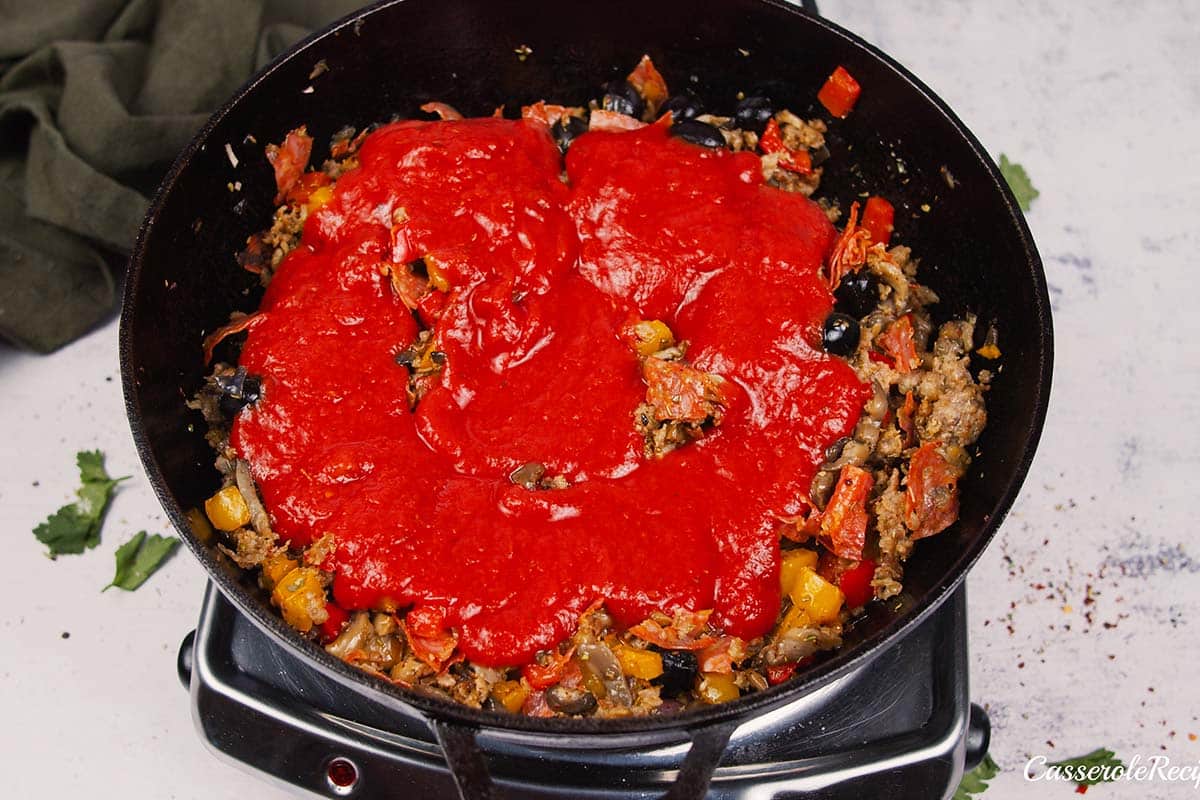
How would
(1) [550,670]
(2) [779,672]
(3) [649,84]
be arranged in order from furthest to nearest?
(3) [649,84], (2) [779,672], (1) [550,670]

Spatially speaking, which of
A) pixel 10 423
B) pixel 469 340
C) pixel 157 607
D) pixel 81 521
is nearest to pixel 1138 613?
pixel 469 340

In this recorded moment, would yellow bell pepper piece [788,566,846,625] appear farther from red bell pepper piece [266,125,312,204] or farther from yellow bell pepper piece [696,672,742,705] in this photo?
red bell pepper piece [266,125,312,204]

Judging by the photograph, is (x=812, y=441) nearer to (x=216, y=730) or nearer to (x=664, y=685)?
(x=664, y=685)

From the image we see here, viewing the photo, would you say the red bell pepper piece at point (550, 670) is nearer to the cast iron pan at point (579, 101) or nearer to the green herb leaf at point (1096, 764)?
the cast iron pan at point (579, 101)

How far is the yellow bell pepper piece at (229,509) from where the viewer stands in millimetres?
2939

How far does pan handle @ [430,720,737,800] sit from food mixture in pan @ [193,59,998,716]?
0.28 metres

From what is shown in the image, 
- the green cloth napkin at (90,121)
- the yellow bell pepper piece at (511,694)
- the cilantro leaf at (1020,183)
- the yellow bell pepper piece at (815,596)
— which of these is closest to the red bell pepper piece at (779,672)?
the yellow bell pepper piece at (815,596)

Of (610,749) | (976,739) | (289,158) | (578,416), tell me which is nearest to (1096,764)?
(976,739)

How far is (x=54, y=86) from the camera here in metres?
3.95

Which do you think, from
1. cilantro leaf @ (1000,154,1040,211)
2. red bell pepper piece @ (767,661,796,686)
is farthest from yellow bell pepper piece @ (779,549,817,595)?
cilantro leaf @ (1000,154,1040,211)

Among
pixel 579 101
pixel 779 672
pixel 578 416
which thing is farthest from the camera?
pixel 579 101

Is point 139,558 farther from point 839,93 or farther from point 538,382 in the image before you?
point 839,93

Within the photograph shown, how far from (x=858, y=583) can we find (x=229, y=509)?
63.7 inches

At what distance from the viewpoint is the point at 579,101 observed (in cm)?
374
